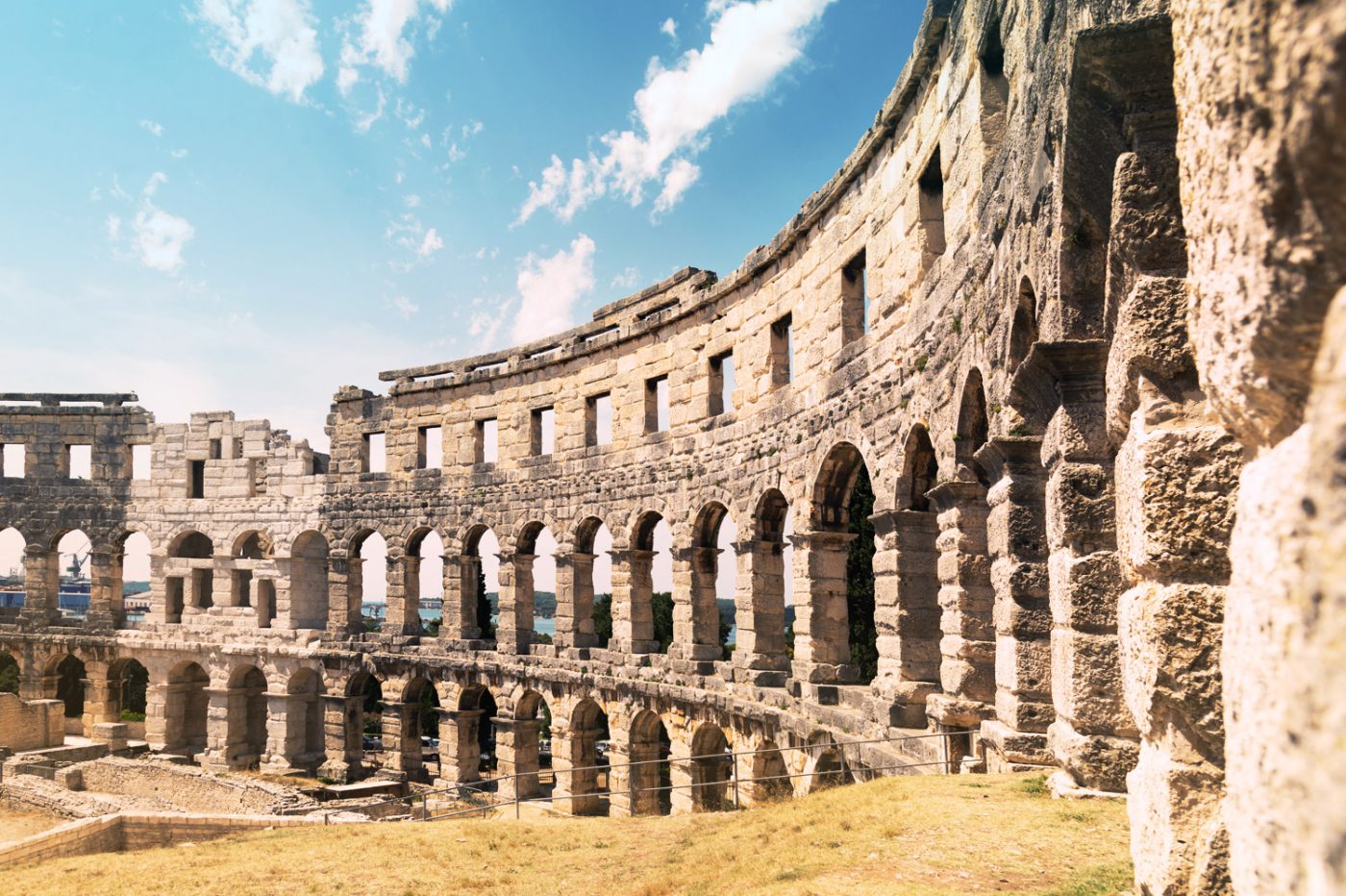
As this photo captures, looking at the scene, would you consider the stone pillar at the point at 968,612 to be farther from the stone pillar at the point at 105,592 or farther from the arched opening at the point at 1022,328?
the stone pillar at the point at 105,592

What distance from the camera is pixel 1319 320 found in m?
1.81

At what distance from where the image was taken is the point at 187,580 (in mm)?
27281

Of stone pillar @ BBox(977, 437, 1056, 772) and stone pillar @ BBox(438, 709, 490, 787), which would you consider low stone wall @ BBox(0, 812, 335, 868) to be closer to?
stone pillar @ BBox(438, 709, 490, 787)

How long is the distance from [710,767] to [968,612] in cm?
931

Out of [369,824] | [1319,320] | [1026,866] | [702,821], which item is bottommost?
[369,824]

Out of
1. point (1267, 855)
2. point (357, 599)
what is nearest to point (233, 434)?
point (357, 599)

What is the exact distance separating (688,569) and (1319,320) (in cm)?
1700

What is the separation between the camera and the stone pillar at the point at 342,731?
24.6 m

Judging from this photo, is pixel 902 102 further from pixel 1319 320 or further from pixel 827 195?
pixel 1319 320

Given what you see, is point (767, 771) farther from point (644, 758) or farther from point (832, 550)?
point (644, 758)

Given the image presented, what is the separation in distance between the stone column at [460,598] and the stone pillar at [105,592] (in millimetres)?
10284

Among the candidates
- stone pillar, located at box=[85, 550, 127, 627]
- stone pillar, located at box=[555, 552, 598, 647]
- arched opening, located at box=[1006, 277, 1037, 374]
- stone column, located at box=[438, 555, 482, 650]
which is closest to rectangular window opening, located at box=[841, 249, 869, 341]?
arched opening, located at box=[1006, 277, 1037, 374]

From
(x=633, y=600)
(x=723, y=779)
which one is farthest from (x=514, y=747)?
(x=723, y=779)

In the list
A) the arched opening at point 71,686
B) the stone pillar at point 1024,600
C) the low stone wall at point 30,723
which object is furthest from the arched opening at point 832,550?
the arched opening at point 71,686
